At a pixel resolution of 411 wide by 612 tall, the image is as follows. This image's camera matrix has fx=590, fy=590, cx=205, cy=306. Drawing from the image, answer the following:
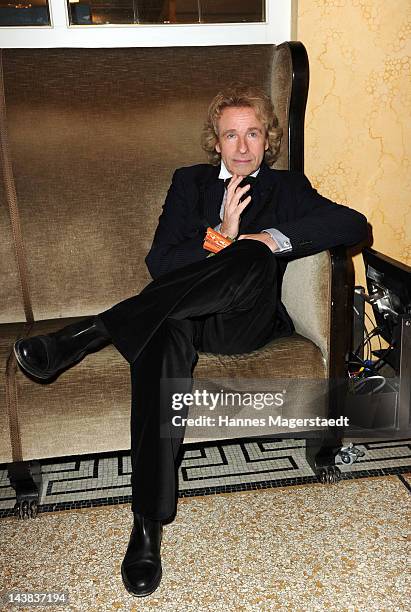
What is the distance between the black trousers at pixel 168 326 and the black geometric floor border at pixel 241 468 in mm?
340

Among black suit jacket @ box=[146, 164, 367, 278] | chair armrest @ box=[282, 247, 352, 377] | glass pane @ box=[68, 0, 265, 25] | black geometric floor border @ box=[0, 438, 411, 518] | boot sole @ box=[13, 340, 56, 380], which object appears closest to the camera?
boot sole @ box=[13, 340, 56, 380]

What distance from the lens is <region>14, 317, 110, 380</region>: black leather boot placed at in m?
1.49

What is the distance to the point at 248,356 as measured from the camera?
5.47ft

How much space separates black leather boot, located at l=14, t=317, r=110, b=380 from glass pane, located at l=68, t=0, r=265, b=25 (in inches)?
53.9

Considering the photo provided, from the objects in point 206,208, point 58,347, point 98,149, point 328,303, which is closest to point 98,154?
point 98,149

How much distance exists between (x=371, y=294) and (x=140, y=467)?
1.03 metres

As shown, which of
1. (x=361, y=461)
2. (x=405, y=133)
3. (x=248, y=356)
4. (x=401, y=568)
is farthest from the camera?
(x=405, y=133)

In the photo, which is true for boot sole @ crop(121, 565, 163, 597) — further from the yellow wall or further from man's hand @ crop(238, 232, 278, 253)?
the yellow wall

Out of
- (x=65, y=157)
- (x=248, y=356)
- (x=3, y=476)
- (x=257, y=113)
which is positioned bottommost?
(x=3, y=476)

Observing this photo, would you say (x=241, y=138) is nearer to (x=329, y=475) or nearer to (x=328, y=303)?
(x=328, y=303)

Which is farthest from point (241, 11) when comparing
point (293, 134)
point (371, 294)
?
point (371, 294)

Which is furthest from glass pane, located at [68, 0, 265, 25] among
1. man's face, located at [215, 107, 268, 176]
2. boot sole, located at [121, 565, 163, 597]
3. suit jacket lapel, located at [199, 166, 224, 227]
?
boot sole, located at [121, 565, 163, 597]

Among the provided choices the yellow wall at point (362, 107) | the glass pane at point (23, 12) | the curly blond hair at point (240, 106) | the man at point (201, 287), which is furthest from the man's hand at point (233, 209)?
the glass pane at point (23, 12)

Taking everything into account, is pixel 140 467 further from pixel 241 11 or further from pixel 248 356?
pixel 241 11
